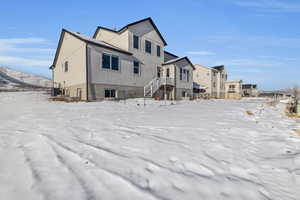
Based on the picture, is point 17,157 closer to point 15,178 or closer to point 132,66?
point 15,178

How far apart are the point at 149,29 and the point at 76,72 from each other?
29.4 feet

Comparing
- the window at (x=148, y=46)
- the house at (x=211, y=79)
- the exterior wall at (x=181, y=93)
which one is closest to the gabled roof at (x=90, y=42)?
the window at (x=148, y=46)

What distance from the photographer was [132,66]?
15445mm

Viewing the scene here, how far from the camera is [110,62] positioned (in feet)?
45.0

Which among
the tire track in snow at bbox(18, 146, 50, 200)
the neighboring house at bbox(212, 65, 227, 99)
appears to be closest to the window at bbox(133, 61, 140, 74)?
the tire track in snow at bbox(18, 146, 50, 200)

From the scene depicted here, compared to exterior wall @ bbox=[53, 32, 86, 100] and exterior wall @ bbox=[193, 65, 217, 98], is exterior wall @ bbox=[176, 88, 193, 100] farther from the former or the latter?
exterior wall @ bbox=[193, 65, 217, 98]

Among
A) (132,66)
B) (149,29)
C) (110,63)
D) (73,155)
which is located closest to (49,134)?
(73,155)

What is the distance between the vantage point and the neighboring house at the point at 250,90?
48.7 meters

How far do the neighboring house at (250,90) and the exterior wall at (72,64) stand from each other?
4916 cm

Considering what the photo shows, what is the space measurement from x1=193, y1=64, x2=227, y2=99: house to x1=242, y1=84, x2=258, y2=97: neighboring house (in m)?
17.8

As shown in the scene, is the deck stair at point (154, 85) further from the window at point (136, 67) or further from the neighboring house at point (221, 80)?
the neighboring house at point (221, 80)

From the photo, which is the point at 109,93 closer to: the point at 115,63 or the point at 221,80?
the point at 115,63

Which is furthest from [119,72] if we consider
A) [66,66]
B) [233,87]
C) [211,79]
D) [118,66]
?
[233,87]

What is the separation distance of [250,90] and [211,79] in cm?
2808
